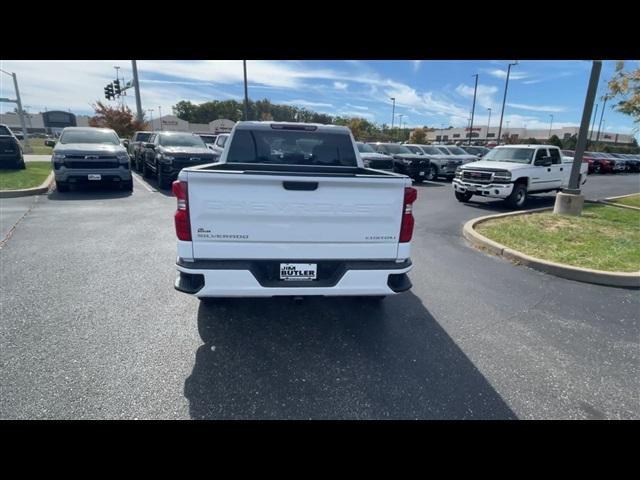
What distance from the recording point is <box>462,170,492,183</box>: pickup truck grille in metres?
10.9

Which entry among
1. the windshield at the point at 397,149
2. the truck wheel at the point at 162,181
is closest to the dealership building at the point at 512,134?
the windshield at the point at 397,149

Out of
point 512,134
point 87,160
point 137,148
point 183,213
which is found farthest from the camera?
point 512,134

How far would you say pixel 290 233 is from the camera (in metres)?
2.92

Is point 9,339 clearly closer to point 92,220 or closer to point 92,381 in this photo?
point 92,381

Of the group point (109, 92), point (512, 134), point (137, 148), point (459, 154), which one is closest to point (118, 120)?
point (109, 92)

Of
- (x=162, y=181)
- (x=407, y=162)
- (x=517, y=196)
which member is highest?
(x=407, y=162)

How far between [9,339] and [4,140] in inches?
560

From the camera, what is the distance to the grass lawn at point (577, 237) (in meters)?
5.60

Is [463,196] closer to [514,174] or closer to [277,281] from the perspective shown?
[514,174]

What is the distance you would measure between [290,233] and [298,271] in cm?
35

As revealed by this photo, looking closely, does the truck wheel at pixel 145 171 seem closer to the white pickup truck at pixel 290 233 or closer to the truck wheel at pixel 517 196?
the white pickup truck at pixel 290 233

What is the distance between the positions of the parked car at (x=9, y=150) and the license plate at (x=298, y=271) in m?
15.7

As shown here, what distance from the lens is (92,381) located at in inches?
103
